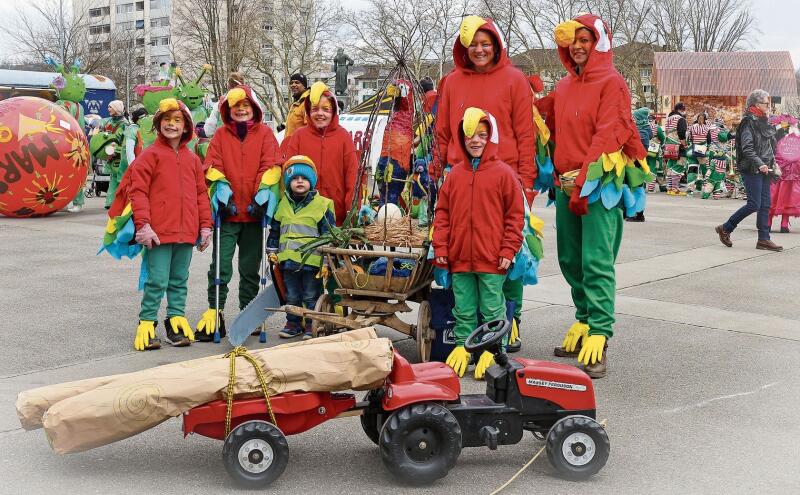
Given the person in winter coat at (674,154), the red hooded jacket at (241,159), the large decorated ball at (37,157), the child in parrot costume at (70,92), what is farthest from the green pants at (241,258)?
the person in winter coat at (674,154)

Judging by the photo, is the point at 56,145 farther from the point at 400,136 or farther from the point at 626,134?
the point at 626,134

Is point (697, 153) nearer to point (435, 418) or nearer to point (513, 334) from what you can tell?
point (513, 334)

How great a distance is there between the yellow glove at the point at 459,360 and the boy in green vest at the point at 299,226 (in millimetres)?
1254

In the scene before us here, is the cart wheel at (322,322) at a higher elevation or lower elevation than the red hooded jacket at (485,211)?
lower

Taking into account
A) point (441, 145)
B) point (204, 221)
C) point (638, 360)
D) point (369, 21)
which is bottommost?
point (638, 360)

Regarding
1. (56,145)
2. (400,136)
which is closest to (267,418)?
(400,136)

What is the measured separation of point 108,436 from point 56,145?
36.1ft

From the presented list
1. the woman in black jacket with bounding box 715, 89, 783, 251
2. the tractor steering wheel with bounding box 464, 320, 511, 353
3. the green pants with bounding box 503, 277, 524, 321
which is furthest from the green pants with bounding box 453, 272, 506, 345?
the woman in black jacket with bounding box 715, 89, 783, 251

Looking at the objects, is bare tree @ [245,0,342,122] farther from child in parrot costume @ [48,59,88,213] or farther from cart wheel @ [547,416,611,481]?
cart wheel @ [547,416,611,481]

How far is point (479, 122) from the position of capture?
18.2 feet

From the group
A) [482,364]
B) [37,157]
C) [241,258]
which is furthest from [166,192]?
[37,157]

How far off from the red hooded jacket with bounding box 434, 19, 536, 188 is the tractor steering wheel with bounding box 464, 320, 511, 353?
187 centimetres

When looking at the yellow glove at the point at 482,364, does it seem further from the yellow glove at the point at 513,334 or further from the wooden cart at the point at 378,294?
the yellow glove at the point at 513,334

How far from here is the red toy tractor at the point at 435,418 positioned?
400cm
